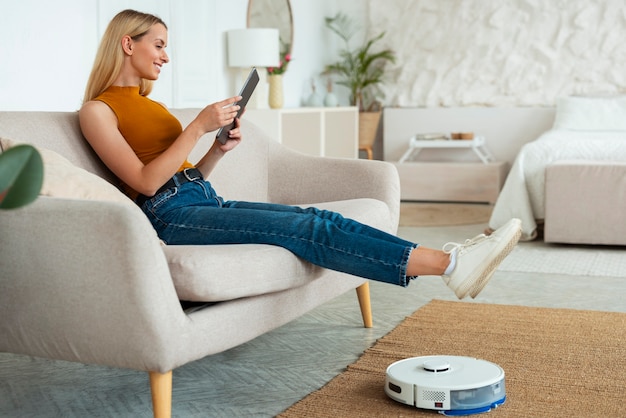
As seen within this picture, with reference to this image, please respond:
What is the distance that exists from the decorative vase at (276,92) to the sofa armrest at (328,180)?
8.41ft

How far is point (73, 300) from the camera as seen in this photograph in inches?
73.0

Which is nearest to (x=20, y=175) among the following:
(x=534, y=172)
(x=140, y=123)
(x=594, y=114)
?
(x=140, y=123)

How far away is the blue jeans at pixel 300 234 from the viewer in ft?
6.95

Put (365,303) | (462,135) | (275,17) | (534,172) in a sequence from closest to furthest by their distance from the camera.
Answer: (365,303) < (534,172) < (275,17) < (462,135)

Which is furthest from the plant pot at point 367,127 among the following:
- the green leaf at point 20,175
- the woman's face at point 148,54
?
the green leaf at point 20,175

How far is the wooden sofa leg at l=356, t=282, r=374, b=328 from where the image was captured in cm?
290

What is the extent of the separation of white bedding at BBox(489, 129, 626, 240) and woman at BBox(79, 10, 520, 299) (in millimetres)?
2560

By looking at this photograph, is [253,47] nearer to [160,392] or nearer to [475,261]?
[475,261]

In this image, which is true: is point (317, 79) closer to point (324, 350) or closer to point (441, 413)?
point (324, 350)

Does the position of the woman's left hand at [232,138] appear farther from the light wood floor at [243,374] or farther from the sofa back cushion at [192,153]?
the light wood floor at [243,374]

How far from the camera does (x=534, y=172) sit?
15.8 ft

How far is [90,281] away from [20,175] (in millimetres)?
914

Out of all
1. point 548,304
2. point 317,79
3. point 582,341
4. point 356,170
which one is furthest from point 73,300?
point 317,79

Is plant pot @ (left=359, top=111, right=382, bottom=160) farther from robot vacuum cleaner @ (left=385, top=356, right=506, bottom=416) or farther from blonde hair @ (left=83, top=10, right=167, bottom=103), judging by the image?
robot vacuum cleaner @ (left=385, top=356, right=506, bottom=416)
